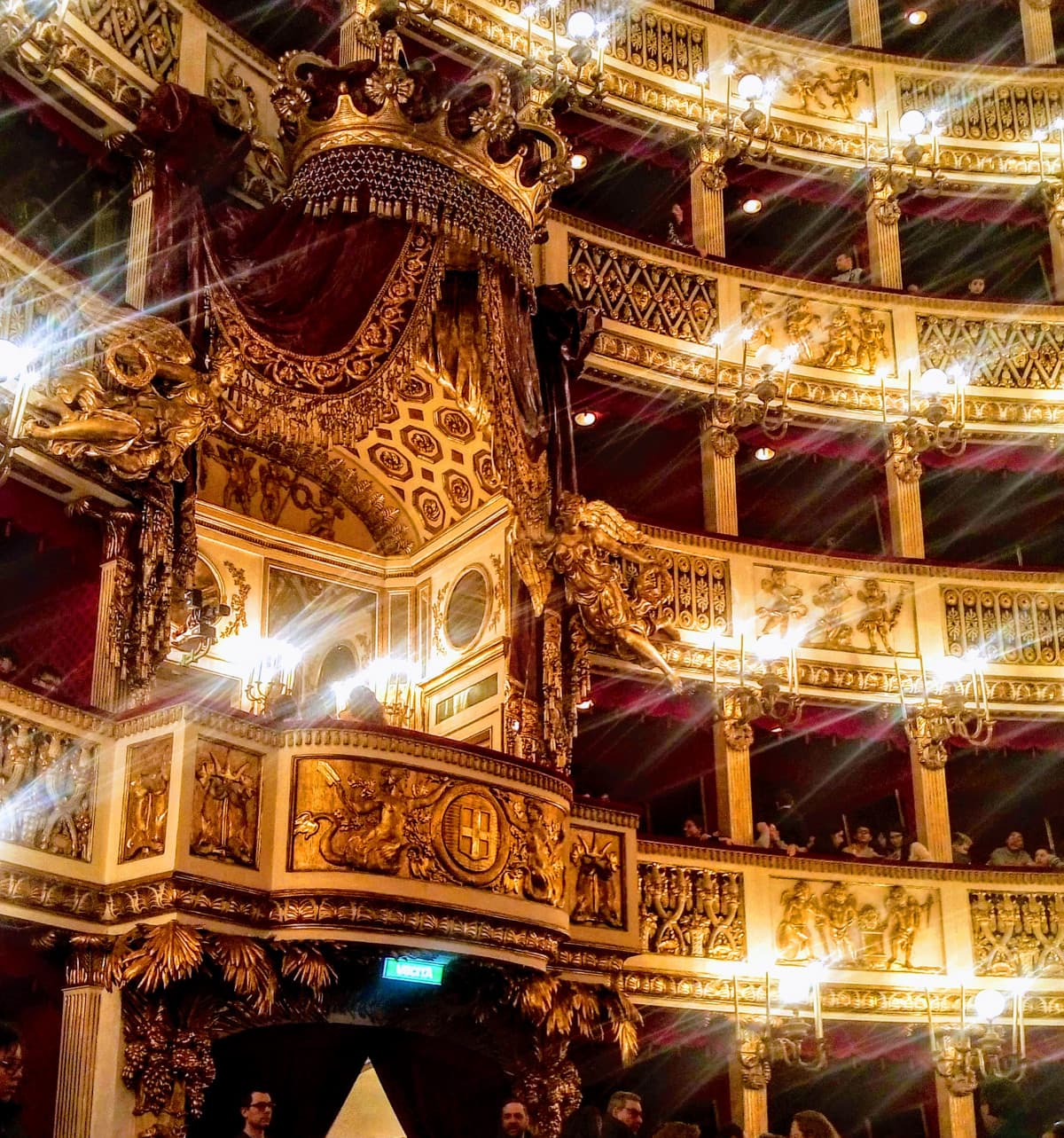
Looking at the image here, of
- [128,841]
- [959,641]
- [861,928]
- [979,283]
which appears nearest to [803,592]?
[959,641]

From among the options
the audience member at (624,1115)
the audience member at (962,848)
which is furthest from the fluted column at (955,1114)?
the audience member at (624,1115)

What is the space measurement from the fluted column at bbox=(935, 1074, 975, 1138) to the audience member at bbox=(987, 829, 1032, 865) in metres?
Answer: 2.49

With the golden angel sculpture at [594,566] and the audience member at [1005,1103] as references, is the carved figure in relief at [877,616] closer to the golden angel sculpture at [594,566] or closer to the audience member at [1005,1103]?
the golden angel sculpture at [594,566]

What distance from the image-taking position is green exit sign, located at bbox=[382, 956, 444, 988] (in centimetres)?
1071

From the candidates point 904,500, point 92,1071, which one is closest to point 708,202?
point 904,500

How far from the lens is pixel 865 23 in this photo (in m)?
20.5

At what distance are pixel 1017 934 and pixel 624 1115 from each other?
798 centimetres

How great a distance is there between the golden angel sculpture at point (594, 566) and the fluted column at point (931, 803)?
4053 mm

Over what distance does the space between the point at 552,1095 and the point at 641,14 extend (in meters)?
12.7

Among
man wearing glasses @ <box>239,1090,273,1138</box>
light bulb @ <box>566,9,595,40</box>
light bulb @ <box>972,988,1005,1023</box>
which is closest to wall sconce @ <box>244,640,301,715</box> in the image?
man wearing glasses @ <box>239,1090,273,1138</box>

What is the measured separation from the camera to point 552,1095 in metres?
11.7

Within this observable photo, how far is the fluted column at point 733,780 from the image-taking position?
15.7 meters

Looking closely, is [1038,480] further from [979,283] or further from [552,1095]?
[552,1095]

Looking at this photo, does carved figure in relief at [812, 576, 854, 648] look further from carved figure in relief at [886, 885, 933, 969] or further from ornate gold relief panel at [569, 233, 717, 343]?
ornate gold relief panel at [569, 233, 717, 343]
